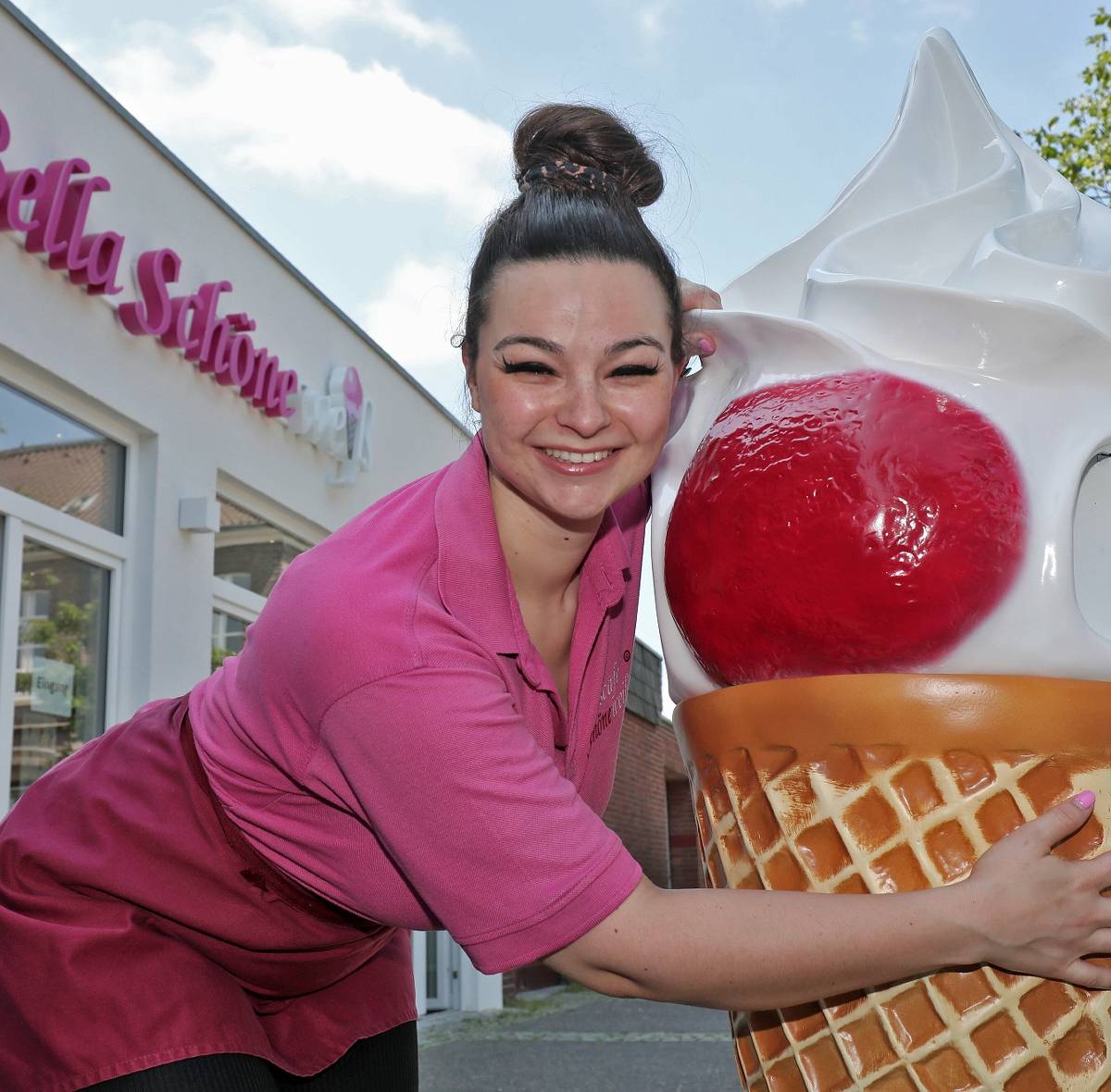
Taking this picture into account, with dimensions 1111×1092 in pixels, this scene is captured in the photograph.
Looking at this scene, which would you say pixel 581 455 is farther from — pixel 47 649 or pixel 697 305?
pixel 47 649

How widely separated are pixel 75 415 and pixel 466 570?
5454 millimetres

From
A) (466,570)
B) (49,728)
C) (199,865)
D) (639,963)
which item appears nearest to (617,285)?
(466,570)

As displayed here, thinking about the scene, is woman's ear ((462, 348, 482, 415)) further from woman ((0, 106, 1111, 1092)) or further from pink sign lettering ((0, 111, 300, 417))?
pink sign lettering ((0, 111, 300, 417))

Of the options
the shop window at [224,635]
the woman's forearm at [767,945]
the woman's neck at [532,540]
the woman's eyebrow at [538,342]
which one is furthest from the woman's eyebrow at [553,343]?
the shop window at [224,635]

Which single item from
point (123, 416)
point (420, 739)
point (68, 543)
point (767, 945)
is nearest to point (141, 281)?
point (123, 416)

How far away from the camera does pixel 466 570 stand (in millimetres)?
1719

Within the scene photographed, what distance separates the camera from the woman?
1.45m

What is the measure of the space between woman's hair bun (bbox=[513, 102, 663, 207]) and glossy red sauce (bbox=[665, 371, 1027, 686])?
2.24 feet

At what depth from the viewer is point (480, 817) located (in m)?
Result: 1.50

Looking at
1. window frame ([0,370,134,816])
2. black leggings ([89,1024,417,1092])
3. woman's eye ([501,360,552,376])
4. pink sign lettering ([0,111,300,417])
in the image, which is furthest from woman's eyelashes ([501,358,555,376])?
pink sign lettering ([0,111,300,417])

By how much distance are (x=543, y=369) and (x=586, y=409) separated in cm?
8

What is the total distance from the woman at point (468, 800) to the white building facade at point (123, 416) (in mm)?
4385

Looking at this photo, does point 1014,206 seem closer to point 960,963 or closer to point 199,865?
point 960,963

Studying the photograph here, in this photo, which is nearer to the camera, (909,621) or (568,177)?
(909,621)
